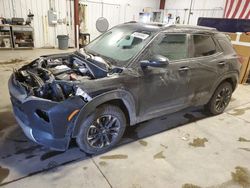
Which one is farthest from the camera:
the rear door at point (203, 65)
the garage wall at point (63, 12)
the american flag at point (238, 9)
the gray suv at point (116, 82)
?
the garage wall at point (63, 12)

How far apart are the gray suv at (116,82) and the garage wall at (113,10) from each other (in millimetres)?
7749

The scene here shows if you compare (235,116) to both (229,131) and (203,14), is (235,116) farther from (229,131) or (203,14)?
(203,14)

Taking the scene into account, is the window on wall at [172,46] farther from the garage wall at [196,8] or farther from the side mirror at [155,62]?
the garage wall at [196,8]

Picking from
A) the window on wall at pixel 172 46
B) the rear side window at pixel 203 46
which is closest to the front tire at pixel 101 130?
the window on wall at pixel 172 46

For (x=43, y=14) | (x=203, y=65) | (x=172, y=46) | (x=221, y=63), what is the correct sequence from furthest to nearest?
(x=43, y=14) → (x=221, y=63) → (x=203, y=65) → (x=172, y=46)

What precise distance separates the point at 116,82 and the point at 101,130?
57 cm

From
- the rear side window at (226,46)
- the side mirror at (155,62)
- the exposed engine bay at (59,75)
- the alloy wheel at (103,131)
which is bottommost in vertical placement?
the alloy wheel at (103,131)

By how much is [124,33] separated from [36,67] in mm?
1233

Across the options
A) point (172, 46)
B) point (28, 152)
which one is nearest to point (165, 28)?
point (172, 46)

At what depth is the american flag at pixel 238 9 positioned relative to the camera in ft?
25.1

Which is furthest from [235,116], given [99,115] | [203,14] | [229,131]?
[203,14]

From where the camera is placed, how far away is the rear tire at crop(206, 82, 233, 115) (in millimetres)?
3381

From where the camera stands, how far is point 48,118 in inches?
74.8

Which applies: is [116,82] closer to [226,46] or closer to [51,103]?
[51,103]
